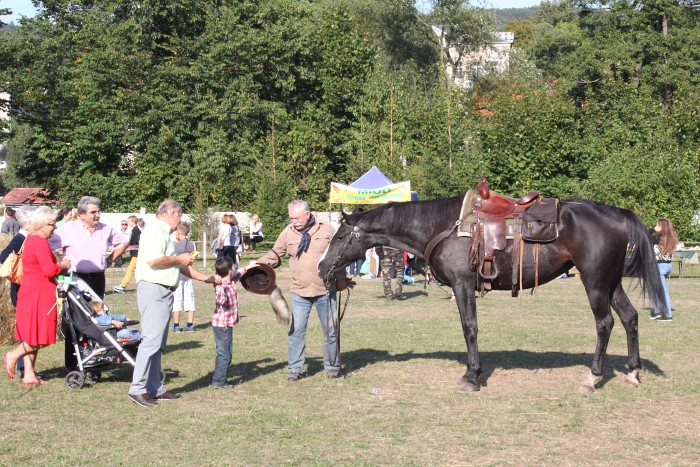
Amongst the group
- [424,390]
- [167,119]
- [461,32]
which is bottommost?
[424,390]

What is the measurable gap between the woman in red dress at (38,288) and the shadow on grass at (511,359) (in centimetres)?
329

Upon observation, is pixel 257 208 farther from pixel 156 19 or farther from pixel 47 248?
pixel 47 248

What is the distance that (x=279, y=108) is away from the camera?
4172cm

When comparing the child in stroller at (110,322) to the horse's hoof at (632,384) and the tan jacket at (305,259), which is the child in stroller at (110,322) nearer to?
the tan jacket at (305,259)

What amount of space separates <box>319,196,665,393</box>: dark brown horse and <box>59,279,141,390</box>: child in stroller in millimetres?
2478

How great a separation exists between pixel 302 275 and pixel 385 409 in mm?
2141

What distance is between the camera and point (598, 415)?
26.2ft

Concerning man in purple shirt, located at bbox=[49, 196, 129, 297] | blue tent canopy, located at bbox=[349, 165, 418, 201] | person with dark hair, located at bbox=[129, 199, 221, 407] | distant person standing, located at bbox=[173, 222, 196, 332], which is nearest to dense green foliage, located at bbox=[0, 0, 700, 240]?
blue tent canopy, located at bbox=[349, 165, 418, 201]

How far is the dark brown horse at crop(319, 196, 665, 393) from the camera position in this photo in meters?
9.14

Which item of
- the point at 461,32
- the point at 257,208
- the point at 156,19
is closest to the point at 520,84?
the point at 461,32

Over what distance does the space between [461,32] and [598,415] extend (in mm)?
44697

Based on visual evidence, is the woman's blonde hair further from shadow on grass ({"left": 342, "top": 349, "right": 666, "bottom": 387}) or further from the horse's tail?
the horse's tail

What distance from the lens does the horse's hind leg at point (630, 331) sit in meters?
9.34

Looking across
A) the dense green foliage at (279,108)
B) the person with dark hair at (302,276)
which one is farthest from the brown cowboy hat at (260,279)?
the dense green foliage at (279,108)
